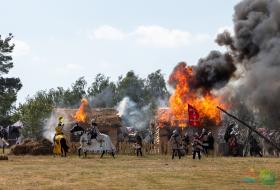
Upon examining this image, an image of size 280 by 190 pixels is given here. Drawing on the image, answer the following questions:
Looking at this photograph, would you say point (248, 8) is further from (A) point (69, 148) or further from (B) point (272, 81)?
(A) point (69, 148)

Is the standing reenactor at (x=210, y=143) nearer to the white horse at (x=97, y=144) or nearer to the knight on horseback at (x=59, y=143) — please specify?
the white horse at (x=97, y=144)

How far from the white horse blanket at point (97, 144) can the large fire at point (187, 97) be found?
5.09 metres

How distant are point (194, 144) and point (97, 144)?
20.6ft

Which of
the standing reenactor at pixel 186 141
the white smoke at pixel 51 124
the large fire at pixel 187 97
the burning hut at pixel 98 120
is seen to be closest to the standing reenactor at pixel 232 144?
the large fire at pixel 187 97

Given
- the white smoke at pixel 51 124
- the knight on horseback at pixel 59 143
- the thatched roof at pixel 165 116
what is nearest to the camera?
the knight on horseback at pixel 59 143

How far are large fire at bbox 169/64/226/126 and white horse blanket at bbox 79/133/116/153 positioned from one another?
16.7 ft

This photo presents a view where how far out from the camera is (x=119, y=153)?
42.8 meters

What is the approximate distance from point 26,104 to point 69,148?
48.1 ft

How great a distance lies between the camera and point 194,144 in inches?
1362

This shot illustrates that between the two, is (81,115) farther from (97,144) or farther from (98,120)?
(97,144)

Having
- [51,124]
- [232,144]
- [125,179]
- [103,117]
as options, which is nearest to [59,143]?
[103,117]

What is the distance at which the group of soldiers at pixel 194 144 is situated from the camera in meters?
34.8

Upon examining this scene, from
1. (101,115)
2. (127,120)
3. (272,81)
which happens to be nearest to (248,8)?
(272,81)

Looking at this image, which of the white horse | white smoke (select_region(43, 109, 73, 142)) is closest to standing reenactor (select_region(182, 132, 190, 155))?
the white horse
